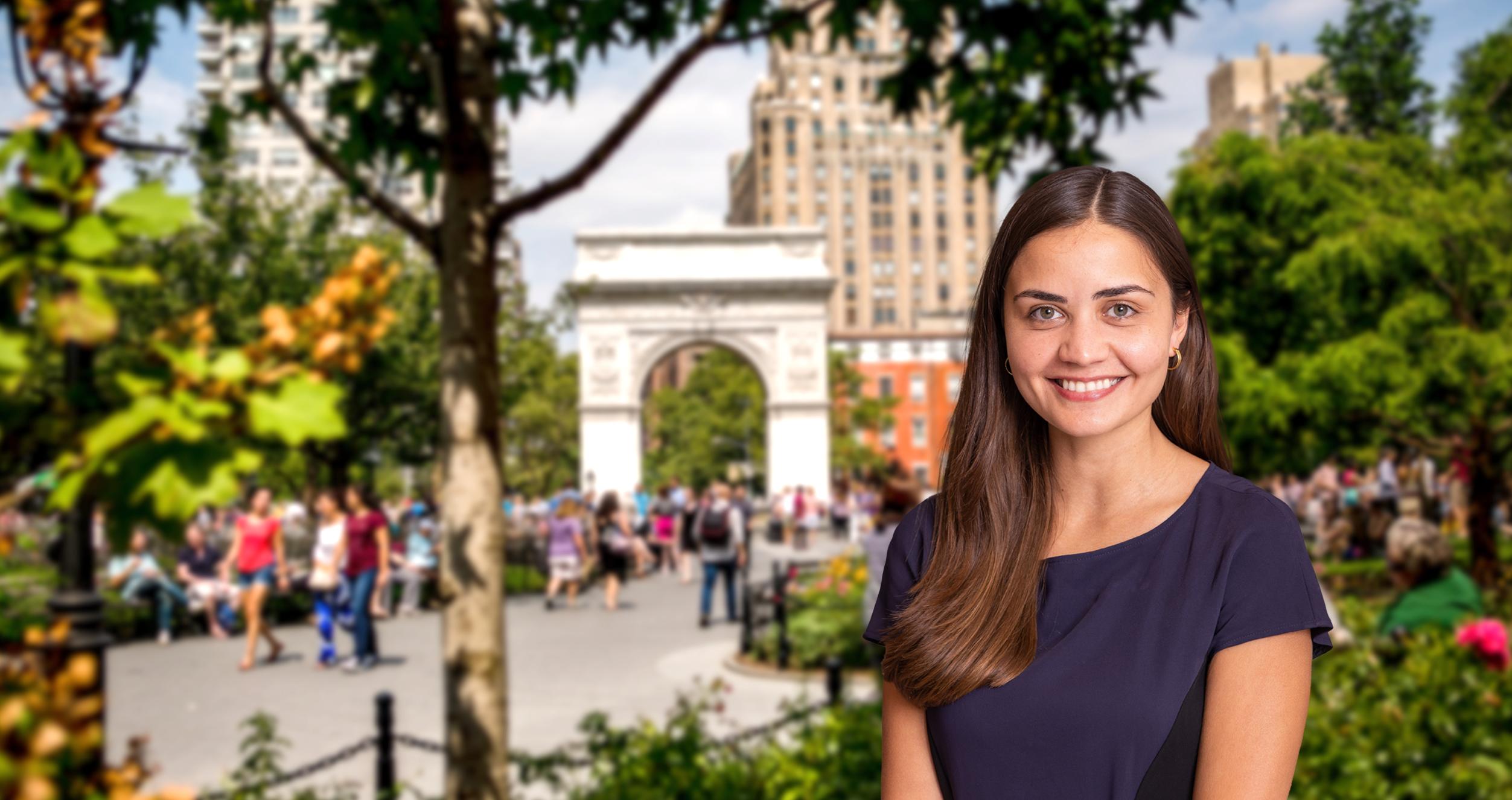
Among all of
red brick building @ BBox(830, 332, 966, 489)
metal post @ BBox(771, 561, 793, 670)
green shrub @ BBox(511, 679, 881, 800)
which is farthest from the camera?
red brick building @ BBox(830, 332, 966, 489)

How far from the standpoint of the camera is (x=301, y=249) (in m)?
30.3

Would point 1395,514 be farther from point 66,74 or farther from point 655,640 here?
point 66,74

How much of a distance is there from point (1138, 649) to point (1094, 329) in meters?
0.33

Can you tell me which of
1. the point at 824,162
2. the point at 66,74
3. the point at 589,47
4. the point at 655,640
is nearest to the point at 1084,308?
→ the point at 66,74

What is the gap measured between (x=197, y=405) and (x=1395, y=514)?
A: 26795mm

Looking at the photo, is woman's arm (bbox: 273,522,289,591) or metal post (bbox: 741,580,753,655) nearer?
metal post (bbox: 741,580,753,655)

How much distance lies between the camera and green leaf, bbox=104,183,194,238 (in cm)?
137

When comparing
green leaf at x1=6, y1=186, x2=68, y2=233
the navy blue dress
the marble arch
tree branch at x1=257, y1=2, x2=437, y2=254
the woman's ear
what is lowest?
the navy blue dress

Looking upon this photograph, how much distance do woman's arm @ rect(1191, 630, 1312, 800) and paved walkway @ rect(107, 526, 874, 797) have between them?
232 inches

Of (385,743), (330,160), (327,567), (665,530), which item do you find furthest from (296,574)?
(330,160)

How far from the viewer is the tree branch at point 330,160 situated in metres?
4.39

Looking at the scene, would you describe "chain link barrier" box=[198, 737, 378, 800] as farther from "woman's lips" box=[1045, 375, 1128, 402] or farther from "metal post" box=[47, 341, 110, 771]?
"woman's lips" box=[1045, 375, 1128, 402]

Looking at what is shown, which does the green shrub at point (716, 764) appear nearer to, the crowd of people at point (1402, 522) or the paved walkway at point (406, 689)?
the paved walkway at point (406, 689)

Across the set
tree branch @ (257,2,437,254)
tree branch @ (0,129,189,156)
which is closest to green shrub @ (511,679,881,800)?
tree branch @ (257,2,437,254)
